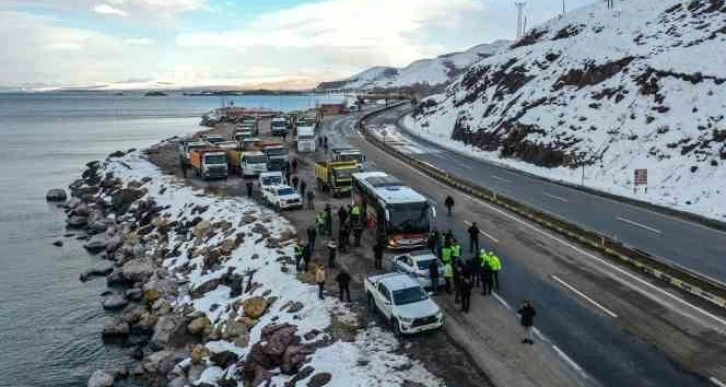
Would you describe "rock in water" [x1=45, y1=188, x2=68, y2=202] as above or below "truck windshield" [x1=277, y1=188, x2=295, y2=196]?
below

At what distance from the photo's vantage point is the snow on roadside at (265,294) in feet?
67.8

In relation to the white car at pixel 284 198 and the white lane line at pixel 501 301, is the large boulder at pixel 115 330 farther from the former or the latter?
the white lane line at pixel 501 301

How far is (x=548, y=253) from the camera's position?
31.3m

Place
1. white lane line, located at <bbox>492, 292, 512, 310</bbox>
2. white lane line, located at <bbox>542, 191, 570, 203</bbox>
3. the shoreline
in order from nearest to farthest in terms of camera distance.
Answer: the shoreline, white lane line, located at <bbox>492, 292, 512, 310</bbox>, white lane line, located at <bbox>542, 191, 570, 203</bbox>

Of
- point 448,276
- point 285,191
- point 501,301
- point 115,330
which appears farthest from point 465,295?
point 285,191

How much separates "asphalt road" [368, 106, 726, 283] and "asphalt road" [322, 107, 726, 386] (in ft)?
13.1

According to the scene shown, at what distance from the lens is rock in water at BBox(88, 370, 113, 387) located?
Answer: 25.2m

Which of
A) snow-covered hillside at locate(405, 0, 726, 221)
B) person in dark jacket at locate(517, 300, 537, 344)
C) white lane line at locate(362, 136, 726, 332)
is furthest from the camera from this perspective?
snow-covered hillside at locate(405, 0, 726, 221)

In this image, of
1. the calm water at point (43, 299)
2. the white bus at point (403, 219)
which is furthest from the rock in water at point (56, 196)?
the white bus at point (403, 219)

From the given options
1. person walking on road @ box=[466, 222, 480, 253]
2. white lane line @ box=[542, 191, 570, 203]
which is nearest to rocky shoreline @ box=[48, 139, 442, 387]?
person walking on road @ box=[466, 222, 480, 253]

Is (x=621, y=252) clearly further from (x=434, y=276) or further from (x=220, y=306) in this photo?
(x=220, y=306)

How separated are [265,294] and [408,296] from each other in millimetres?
8501

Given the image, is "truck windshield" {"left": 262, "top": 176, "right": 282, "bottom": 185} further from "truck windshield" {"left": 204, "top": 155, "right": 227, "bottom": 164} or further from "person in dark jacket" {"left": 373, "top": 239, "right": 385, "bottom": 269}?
"person in dark jacket" {"left": 373, "top": 239, "right": 385, "bottom": 269}

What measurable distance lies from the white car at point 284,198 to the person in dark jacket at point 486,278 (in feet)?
65.7
